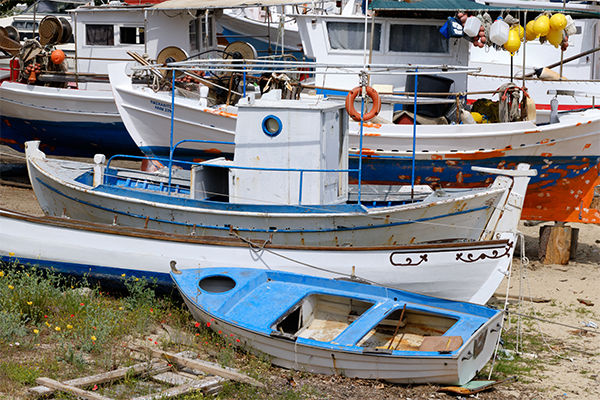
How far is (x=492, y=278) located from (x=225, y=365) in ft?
10.5

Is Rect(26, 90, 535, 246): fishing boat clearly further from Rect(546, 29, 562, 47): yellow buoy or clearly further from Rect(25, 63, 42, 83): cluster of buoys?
Rect(25, 63, 42, 83): cluster of buoys

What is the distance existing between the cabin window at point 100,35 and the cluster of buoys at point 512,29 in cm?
808

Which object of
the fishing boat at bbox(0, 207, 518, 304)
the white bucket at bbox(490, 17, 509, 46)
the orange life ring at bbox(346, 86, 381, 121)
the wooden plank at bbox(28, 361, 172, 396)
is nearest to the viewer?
the wooden plank at bbox(28, 361, 172, 396)

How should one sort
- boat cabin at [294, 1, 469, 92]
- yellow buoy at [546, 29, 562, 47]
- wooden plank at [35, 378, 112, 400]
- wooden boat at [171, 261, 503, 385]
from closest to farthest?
wooden plank at [35, 378, 112, 400]
wooden boat at [171, 261, 503, 385]
yellow buoy at [546, 29, 562, 47]
boat cabin at [294, 1, 469, 92]

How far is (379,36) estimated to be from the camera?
12.1 metres

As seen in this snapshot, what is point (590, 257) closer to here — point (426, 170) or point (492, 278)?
point (426, 170)

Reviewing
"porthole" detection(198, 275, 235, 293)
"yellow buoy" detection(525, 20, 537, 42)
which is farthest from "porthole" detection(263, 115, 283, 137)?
"yellow buoy" detection(525, 20, 537, 42)

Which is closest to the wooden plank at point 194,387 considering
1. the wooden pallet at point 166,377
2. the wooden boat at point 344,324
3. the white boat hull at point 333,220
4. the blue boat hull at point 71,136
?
the wooden pallet at point 166,377

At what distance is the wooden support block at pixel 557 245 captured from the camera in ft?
35.1

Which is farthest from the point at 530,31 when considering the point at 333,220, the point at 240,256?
the point at 240,256

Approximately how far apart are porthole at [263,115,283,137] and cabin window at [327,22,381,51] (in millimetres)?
4284

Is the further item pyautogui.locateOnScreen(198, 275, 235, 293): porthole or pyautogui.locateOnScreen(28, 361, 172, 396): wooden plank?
pyautogui.locateOnScreen(198, 275, 235, 293): porthole

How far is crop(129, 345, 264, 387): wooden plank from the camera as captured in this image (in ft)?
19.5

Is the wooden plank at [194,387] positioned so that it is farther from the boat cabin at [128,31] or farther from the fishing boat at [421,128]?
the boat cabin at [128,31]
